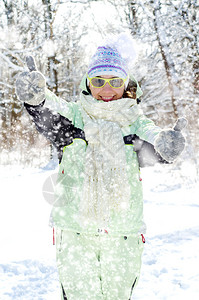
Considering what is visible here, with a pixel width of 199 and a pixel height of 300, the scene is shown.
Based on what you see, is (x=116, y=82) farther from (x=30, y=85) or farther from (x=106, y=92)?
(x=30, y=85)

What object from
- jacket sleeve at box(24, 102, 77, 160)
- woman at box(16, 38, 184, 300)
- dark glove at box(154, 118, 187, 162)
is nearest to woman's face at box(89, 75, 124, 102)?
woman at box(16, 38, 184, 300)

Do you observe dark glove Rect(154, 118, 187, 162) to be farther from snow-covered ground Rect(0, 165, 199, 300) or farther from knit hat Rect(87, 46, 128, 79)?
snow-covered ground Rect(0, 165, 199, 300)

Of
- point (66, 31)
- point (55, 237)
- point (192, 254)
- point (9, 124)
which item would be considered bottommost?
point (192, 254)

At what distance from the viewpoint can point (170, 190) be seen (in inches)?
271

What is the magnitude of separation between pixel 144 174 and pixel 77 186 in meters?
8.43

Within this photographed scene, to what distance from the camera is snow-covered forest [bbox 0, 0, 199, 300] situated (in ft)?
8.96

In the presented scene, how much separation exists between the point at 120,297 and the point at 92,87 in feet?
4.27

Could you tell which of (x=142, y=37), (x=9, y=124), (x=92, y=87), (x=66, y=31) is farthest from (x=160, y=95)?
(x=92, y=87)

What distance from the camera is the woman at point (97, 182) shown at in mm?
1575

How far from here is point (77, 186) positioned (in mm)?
1690

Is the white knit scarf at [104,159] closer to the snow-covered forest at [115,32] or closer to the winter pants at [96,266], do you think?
the winter pants at [96,266]

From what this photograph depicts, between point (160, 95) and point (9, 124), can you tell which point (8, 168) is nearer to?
point (9, 124)

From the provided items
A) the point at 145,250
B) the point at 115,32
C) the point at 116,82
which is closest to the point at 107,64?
the point at 116,82

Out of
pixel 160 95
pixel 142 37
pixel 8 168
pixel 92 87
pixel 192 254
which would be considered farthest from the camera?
pixel 160 95
